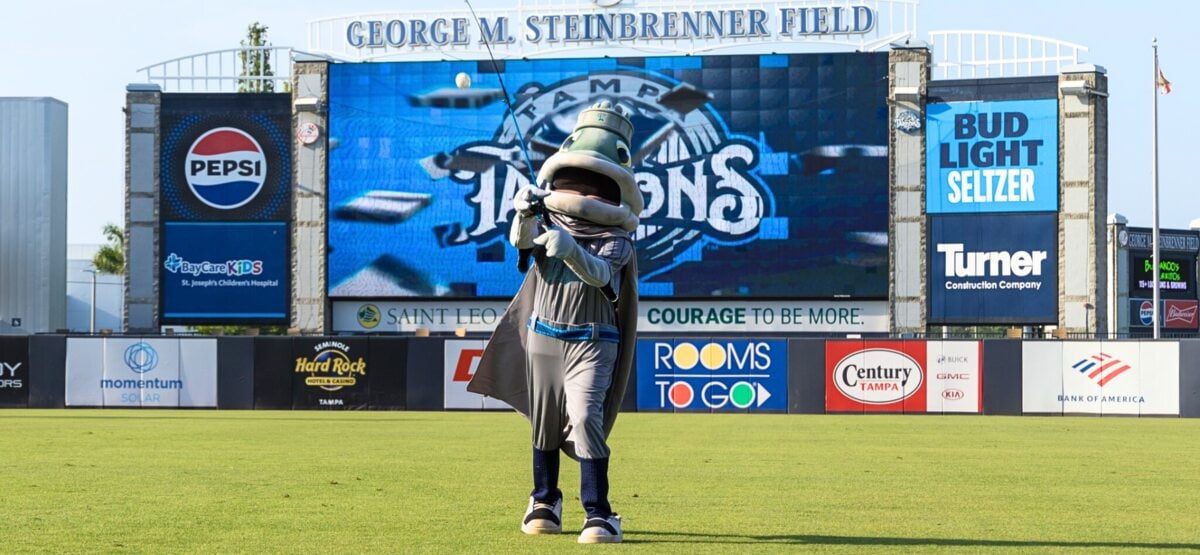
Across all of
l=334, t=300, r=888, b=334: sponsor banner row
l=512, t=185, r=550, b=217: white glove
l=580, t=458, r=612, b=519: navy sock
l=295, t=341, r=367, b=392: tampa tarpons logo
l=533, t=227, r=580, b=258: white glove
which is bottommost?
l=295, t=341, r=367, b=392: tampa tarpons logo

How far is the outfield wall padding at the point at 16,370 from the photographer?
29.2 meters

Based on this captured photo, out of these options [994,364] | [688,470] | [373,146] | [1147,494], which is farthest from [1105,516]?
[373,146]

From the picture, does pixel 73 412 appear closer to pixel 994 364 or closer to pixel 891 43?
pixel 994 364

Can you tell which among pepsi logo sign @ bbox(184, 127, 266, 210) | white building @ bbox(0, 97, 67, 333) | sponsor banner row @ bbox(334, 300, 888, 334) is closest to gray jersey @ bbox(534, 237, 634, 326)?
sponsor banner row @ bbox(334, 300, 888, 334)

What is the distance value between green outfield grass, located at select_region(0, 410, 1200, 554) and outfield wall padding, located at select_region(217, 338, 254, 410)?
8.43m

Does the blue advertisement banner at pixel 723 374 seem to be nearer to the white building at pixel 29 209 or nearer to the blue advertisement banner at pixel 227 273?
the blue advertisement banner at pixel 227 273

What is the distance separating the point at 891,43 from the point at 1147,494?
91.1ft

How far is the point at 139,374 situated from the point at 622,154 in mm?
21950

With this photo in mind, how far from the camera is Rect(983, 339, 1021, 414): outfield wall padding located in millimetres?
28047

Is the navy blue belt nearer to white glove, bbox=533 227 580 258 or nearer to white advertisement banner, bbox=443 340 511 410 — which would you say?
white glove, bbox=533 227 580 258

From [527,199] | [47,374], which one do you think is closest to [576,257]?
[527,199]

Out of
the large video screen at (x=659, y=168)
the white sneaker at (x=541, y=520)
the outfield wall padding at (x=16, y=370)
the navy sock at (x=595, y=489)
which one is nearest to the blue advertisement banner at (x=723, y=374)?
the large video screen at (x=659, y=168)

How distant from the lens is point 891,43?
1486 inches

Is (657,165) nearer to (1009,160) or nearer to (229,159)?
(1009,160)
